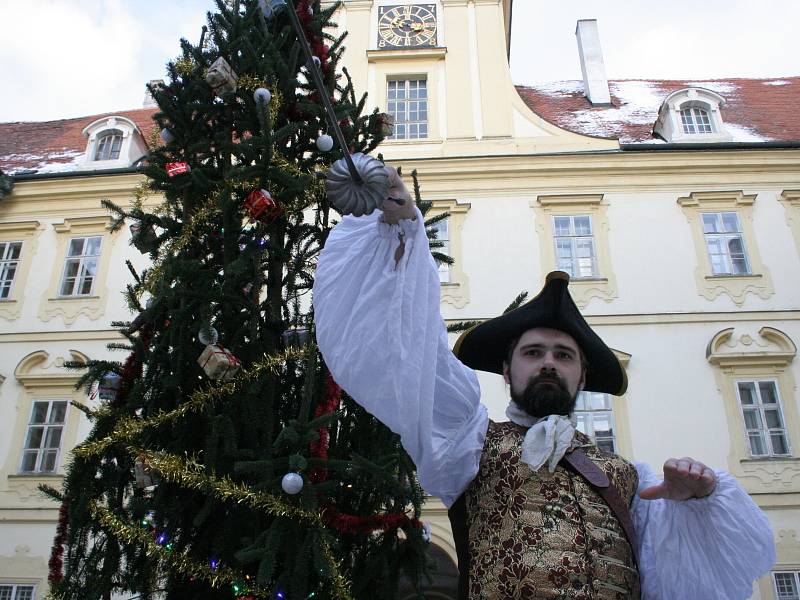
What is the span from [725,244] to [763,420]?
2833mm

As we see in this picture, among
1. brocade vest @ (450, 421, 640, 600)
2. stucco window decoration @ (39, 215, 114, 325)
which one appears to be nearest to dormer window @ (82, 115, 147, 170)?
stucco window decoration @ (39, 215, 114, 325)

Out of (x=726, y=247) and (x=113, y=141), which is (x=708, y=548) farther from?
(x=113, y=141)

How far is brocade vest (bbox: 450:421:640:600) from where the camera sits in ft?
6.20

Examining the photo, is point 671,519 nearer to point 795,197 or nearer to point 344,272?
point 344,272

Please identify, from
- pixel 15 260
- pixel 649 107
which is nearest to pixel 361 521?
pixel 15 260

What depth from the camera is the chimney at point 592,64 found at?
1483cm

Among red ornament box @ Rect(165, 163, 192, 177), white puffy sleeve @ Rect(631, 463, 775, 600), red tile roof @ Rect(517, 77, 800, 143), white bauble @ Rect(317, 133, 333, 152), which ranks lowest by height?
white puffy sleeve @ Rect(631, 463, 775, 600)

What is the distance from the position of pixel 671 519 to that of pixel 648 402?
26.0ft

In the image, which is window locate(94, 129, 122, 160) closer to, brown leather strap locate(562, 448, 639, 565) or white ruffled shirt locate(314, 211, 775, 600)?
white ruffled shirt locate(314, 211, 775, 600)

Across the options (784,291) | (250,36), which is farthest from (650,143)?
(250,36)

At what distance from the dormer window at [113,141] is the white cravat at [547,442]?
12432 mm

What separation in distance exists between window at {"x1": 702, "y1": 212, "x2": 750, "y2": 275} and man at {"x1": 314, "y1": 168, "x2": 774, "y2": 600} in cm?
935

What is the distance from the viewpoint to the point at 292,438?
2.63 meters

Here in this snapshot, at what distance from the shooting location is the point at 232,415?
291 centimetres
